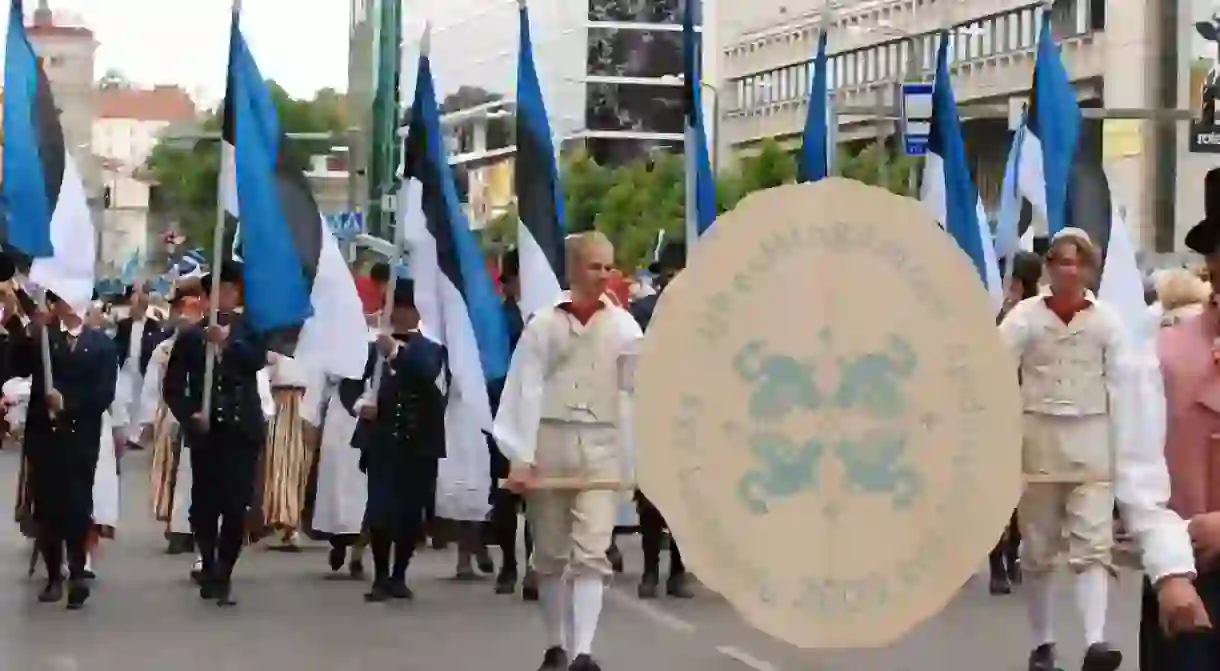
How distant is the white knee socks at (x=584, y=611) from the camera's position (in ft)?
31.9

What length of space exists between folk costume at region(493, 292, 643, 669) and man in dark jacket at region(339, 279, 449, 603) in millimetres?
3594

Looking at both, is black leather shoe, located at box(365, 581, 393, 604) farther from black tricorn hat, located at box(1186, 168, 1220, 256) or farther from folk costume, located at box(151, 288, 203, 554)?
black tricorn hat, located at box(1186, 168, 1220, 256)

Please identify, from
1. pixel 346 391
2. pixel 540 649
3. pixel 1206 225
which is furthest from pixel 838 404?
pixel 346 391

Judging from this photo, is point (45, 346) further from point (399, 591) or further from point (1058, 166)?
point (1058, 166)

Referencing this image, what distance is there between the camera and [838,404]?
602 cm

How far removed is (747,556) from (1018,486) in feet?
2.32

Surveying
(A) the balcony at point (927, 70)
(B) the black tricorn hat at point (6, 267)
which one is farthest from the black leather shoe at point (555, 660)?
(A) the balcony at point (927, 70)

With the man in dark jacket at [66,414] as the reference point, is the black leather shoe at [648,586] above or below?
below

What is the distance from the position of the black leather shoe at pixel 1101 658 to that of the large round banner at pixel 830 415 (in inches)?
147

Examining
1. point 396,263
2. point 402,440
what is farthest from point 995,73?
point 396,263

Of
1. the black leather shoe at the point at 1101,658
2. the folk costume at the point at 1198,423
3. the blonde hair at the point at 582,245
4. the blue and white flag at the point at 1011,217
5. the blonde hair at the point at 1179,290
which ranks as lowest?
the black leather shoe at the point at 1101,658

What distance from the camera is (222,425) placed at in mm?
13156

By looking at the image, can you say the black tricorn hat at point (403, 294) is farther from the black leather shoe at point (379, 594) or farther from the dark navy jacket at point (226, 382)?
the black leather shoe at point (379, 594)

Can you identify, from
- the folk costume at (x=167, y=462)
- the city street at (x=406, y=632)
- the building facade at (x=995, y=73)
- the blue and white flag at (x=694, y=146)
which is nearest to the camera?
the city street at (x=406, y=632)
